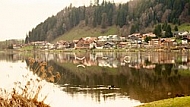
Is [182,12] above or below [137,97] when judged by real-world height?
above

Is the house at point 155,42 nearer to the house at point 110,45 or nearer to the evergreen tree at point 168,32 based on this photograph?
the evergreen tree at point 168,32

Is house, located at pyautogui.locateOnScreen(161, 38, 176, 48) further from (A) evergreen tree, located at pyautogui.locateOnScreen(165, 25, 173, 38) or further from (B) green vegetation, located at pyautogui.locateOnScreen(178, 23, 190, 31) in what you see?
(B) green vegetation, located at pyautogui.locateOnScreen(178, 23, 190, 31)

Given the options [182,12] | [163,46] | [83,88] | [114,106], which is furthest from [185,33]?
[114,106]

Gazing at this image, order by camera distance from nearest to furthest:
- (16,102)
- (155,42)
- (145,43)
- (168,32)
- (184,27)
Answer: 1. (16,102)
2. (155,42)
3. (168,32)
4. (145,43)
5. (184,27)

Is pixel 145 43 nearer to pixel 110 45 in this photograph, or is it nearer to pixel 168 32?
pixel 168 32

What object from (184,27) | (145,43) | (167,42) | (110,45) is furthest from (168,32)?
(110,45)

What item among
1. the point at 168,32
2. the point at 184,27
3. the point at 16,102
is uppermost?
the point at 184,27

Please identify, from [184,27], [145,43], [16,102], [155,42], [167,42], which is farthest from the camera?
[184,27]

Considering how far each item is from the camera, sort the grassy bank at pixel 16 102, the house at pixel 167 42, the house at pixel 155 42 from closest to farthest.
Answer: the grassy bank at pixel 16 102 → the house at pixel 167 42 → the house at pixel 155 42

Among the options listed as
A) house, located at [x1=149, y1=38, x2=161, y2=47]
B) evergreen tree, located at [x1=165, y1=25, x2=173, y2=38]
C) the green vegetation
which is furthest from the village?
the green vegetation

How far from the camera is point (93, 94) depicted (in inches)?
1331

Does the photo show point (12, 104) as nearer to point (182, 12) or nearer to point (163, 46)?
point (163, 46)

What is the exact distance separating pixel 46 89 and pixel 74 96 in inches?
196

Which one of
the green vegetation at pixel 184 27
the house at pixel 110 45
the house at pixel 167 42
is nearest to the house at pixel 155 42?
the house at pixel 167 42
